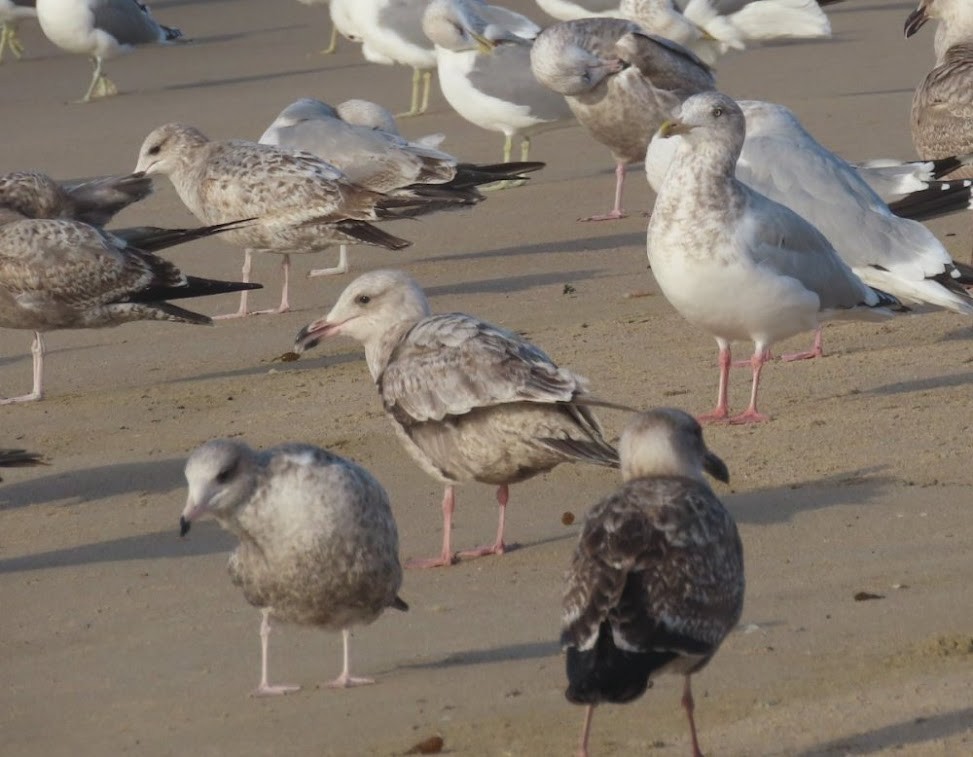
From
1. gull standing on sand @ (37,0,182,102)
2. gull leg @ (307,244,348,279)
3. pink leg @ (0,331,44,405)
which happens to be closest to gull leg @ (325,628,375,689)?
pink leg @ (0,331,44,405)

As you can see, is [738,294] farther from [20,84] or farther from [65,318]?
[20,84]

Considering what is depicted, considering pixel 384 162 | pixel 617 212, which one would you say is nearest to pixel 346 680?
pixel 384 162

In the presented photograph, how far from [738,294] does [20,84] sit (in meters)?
13.2

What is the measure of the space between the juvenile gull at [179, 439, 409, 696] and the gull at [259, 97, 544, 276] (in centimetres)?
605

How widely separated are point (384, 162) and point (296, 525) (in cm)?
664

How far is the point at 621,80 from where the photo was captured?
12781 mm

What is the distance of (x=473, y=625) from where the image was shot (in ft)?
18.9

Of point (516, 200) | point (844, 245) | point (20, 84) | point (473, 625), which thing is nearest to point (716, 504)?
point (473, 625)

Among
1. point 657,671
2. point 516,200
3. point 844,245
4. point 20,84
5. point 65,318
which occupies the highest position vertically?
point 657,671

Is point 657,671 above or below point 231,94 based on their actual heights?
above

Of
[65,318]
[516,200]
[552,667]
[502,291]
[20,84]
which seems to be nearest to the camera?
[552,667]

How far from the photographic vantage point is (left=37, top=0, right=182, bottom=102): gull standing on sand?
18.7 m

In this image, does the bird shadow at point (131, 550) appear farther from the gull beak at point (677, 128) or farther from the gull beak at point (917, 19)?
the gull beak at point (917, 19)

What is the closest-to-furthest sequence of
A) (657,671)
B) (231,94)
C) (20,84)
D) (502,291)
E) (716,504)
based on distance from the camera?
1. (657,671)
2. (716,504)
3. (502,291)
4. (231,94)
5. (20,84)
